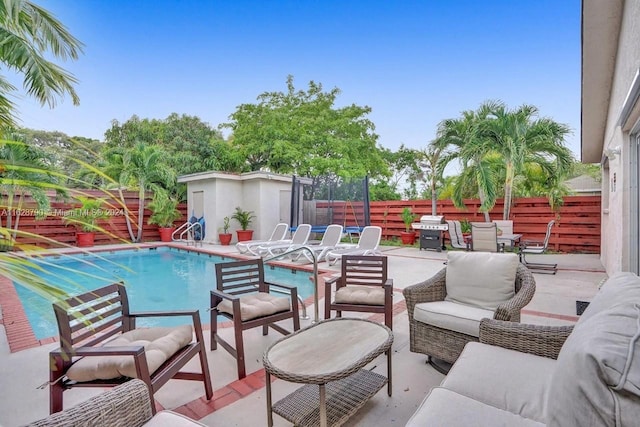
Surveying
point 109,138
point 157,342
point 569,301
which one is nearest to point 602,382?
point 157,342

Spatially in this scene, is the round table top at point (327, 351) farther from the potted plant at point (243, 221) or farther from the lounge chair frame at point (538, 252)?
the potted plant at point (243, 221)

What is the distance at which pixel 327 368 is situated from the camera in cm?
198

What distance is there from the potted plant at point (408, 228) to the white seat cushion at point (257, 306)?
9176mm

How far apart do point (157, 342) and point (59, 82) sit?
5.46 metres

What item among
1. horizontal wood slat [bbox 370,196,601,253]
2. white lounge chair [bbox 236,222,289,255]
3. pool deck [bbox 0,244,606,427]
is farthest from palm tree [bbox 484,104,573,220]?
white lounge chair [bbox 236,222,289,255]

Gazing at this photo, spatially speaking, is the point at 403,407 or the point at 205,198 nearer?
the point at 403,407

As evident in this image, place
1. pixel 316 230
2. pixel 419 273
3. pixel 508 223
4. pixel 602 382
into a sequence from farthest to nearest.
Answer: pixel 316 230 → pixel 508 223 → pixel 419 273 → pixel 602 382

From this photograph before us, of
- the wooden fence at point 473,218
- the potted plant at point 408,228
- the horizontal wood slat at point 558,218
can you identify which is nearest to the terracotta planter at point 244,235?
the wooden fence at point 473,218

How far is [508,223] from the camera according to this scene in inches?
336

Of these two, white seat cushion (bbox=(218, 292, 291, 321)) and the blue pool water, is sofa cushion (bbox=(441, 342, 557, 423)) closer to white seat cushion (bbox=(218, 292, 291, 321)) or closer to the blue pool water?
white seat cushion (bbox=(218, 292, 291, 321))

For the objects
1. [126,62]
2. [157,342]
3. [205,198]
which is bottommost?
[157,342]

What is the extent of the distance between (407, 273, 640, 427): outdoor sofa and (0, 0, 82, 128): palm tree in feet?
19.2

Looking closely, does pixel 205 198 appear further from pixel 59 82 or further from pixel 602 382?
pixel 602 382

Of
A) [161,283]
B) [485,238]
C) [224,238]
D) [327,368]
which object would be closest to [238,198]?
[224,238]
